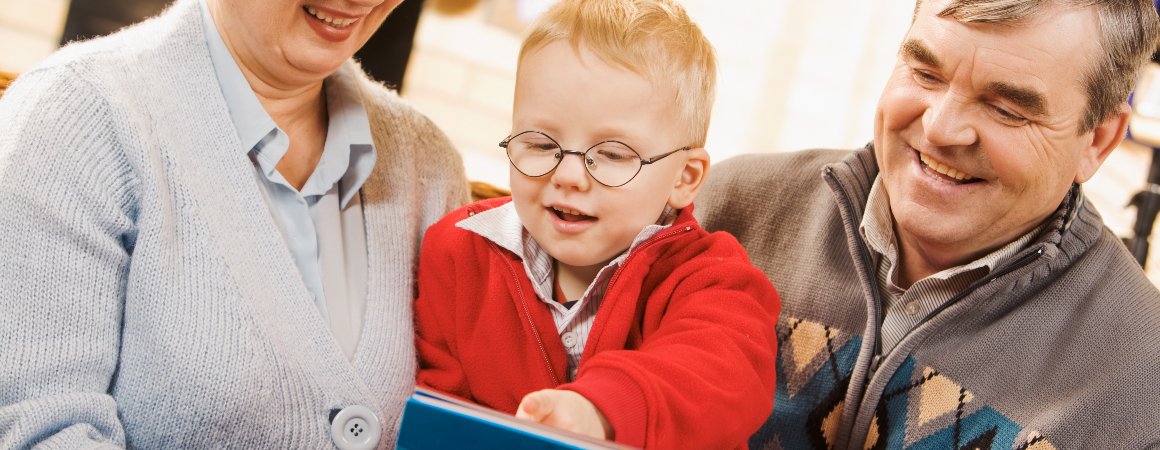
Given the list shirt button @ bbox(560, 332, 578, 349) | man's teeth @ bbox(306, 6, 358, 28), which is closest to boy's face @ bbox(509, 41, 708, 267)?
shirt button @ bbox(560, 332, 578, 349)

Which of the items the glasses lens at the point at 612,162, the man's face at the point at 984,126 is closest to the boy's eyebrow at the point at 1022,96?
the man's face at the point at 984,126

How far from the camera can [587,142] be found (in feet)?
4.05

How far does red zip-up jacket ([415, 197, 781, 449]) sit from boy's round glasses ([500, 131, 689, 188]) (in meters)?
Answer: 0.11

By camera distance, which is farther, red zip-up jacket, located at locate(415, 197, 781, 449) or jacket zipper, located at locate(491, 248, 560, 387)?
jacket zipper, located at locate(491, 248, 560, 387)

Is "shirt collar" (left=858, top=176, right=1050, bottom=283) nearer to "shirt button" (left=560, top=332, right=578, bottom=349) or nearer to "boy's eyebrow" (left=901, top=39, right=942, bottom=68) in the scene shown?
"boy's eyebrow" (left=901, top=39, right=942, bottom=68)

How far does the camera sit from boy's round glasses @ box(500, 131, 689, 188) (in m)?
1.24

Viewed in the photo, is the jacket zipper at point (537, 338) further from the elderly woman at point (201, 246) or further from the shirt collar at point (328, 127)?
the shirt collar at point (328, 127)

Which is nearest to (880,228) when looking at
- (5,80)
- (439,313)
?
(439,313)

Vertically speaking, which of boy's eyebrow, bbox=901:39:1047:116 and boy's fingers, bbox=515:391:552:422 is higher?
boy's eyebrow, bbox=901:39:1047:116

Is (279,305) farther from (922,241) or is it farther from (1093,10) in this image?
(1093,10)

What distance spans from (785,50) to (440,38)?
4.43 ft

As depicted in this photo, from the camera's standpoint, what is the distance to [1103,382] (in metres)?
1.41

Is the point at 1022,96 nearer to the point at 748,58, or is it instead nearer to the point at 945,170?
the point at 945,170

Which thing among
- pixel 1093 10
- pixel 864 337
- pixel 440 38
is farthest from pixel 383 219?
pixel 440 38
